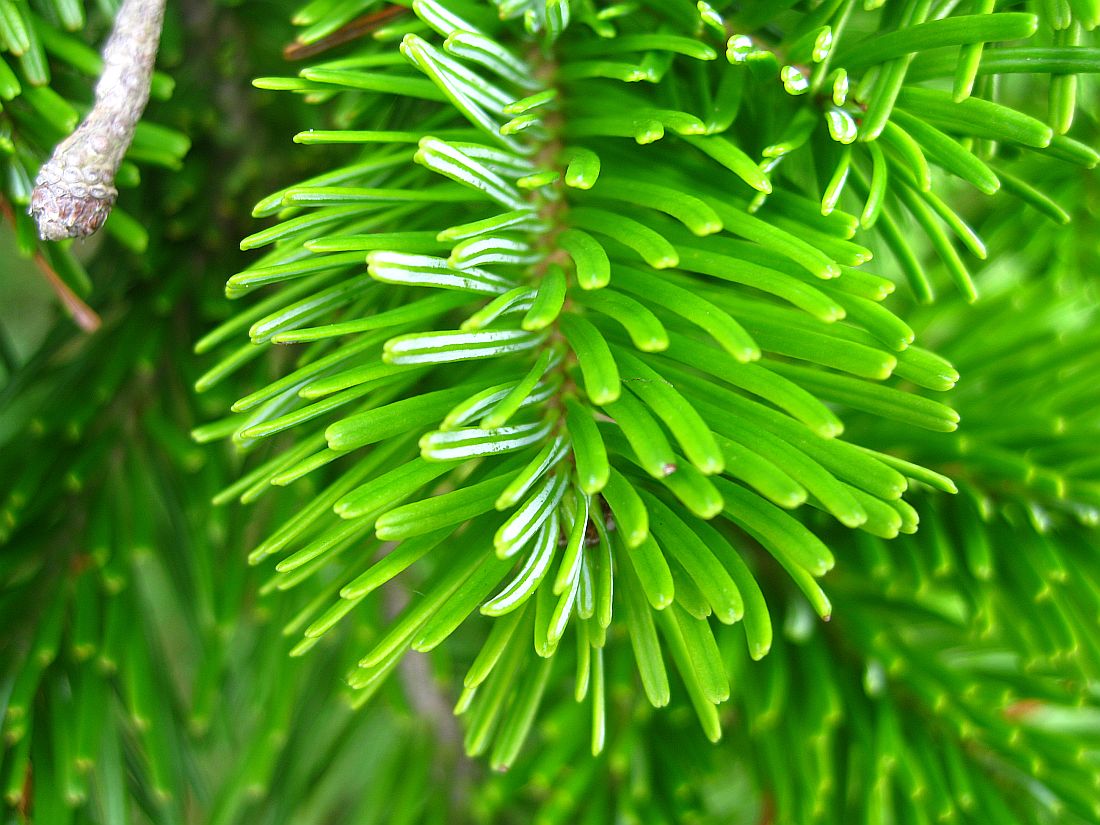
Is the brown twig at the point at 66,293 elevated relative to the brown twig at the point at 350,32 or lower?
lower

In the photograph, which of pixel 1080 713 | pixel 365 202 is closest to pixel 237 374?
pixel 365 202

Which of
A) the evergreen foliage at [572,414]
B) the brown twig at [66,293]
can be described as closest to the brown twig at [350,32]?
the evergreen foliage at [572,414]

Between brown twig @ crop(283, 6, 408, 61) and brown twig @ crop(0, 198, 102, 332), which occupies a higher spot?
brown twig @ crop(283, 6, 408, 61)

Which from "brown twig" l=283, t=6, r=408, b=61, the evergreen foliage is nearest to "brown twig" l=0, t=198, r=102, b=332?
the evergreen foliage

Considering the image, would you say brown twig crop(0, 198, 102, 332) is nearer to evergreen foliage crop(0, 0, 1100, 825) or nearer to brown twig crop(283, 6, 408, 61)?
evergreen foliage crop(0, 0, 1100, 825)

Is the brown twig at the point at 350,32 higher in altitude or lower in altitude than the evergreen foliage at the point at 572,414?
higher

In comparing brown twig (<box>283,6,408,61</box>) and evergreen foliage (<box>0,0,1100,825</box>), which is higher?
brown twig (<box>283,6,408,61</box>)

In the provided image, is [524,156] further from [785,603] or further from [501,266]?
[785,603]

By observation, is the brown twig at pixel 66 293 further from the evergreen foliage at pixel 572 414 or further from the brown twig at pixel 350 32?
the brown twig at pixel 350 32
